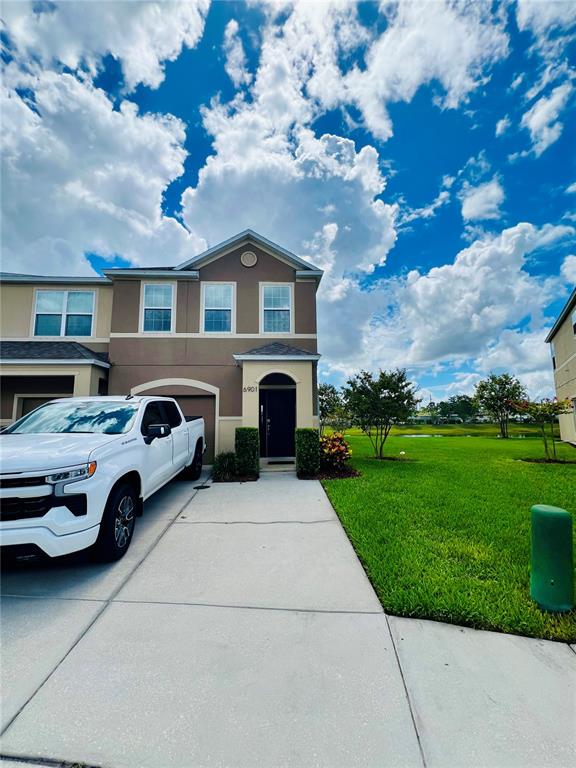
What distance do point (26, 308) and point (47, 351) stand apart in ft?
8.81

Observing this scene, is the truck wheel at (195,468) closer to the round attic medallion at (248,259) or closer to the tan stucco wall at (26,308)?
the tan stucco wall at (26,308)

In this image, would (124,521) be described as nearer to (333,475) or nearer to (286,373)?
(333,475)

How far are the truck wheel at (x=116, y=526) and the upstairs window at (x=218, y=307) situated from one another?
8203mm

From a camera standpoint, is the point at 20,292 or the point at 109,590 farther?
the point at 20,292

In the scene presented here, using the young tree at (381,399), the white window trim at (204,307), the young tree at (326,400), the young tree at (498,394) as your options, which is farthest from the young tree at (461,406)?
the white window trim at (204,307)

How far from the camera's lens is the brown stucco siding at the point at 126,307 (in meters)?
11.7

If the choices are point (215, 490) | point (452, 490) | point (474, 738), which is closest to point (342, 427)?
point (452, 490)

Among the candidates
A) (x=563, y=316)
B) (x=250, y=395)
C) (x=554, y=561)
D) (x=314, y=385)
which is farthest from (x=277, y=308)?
(x=563, y=316)

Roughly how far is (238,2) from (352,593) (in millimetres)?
14248

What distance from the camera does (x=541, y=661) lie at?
2520mm

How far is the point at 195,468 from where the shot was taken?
884 cm

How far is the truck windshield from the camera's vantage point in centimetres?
491

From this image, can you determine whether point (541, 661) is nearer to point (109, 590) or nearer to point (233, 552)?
point (233, 552)

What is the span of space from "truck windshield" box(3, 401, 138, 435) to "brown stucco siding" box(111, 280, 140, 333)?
6.68 m
